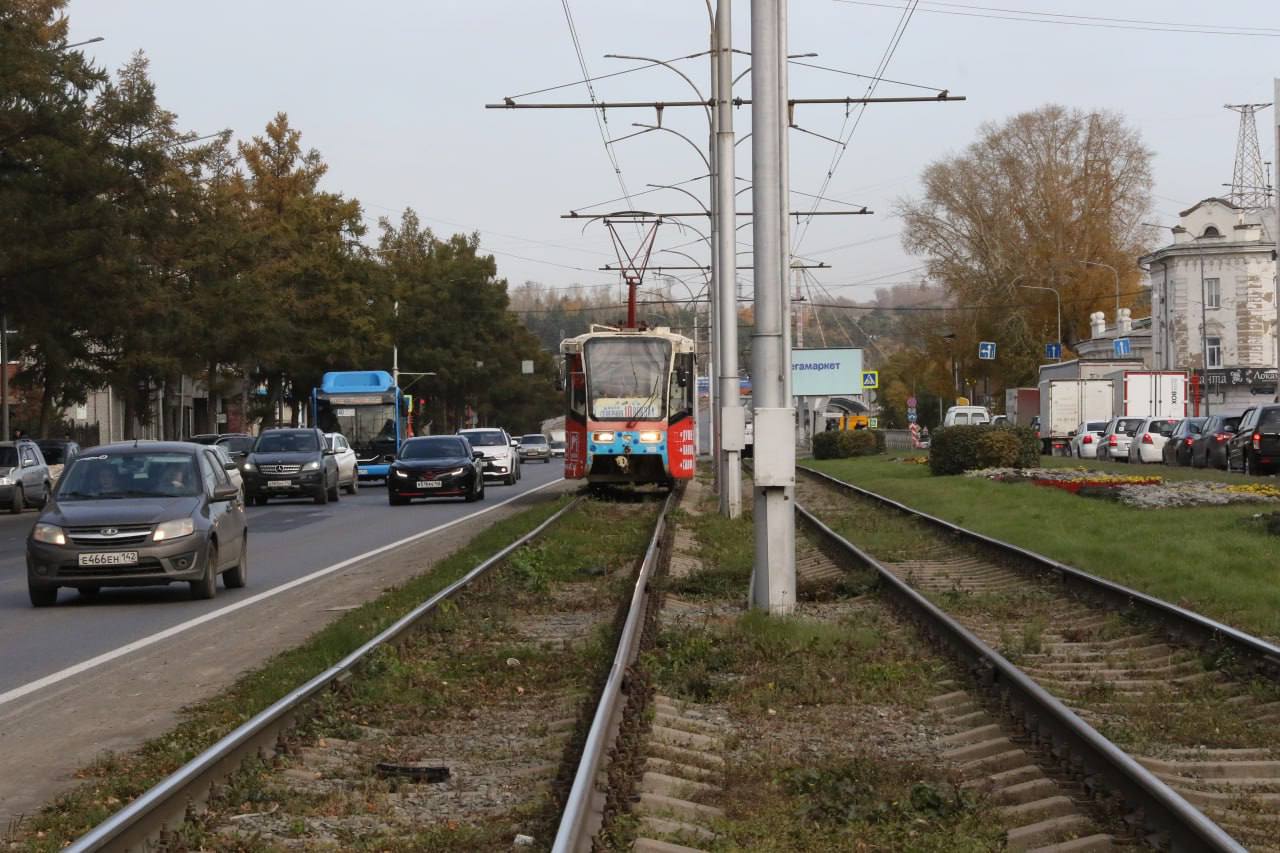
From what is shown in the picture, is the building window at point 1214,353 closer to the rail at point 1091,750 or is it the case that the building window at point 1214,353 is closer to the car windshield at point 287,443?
the car windshield at point 287,443

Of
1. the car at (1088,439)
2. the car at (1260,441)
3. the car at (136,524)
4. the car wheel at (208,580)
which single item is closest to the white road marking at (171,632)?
the car wheel at (208,580)

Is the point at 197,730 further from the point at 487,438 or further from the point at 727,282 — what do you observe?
the point at 487,438

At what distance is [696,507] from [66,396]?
2453cm

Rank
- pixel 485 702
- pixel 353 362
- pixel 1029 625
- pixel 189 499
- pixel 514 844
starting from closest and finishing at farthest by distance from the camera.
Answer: pixel 514 844 → pixel 485 702 → pixel 1029 625 → pixel 189 499 → pixel 353 362

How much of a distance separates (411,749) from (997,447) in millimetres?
35310

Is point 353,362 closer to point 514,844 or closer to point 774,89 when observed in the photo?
point 774,89

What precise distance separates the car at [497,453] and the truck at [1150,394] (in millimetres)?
23409

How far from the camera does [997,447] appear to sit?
42.8 meters

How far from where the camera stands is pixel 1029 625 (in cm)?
1340

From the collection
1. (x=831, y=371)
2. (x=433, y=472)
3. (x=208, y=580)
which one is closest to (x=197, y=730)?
(x=208, y=580)

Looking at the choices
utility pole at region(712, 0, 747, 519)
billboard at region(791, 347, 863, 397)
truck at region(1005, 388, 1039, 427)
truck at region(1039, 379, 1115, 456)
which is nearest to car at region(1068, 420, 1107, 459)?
truck at region(1039, 379, 1115, 456)

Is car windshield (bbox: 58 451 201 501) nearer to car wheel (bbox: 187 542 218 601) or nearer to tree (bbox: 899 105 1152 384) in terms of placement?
car wheel (bbox: 187 542 218 601)

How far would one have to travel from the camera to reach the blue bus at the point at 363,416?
53656 mm

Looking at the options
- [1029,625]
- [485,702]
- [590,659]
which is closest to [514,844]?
[485,702]
